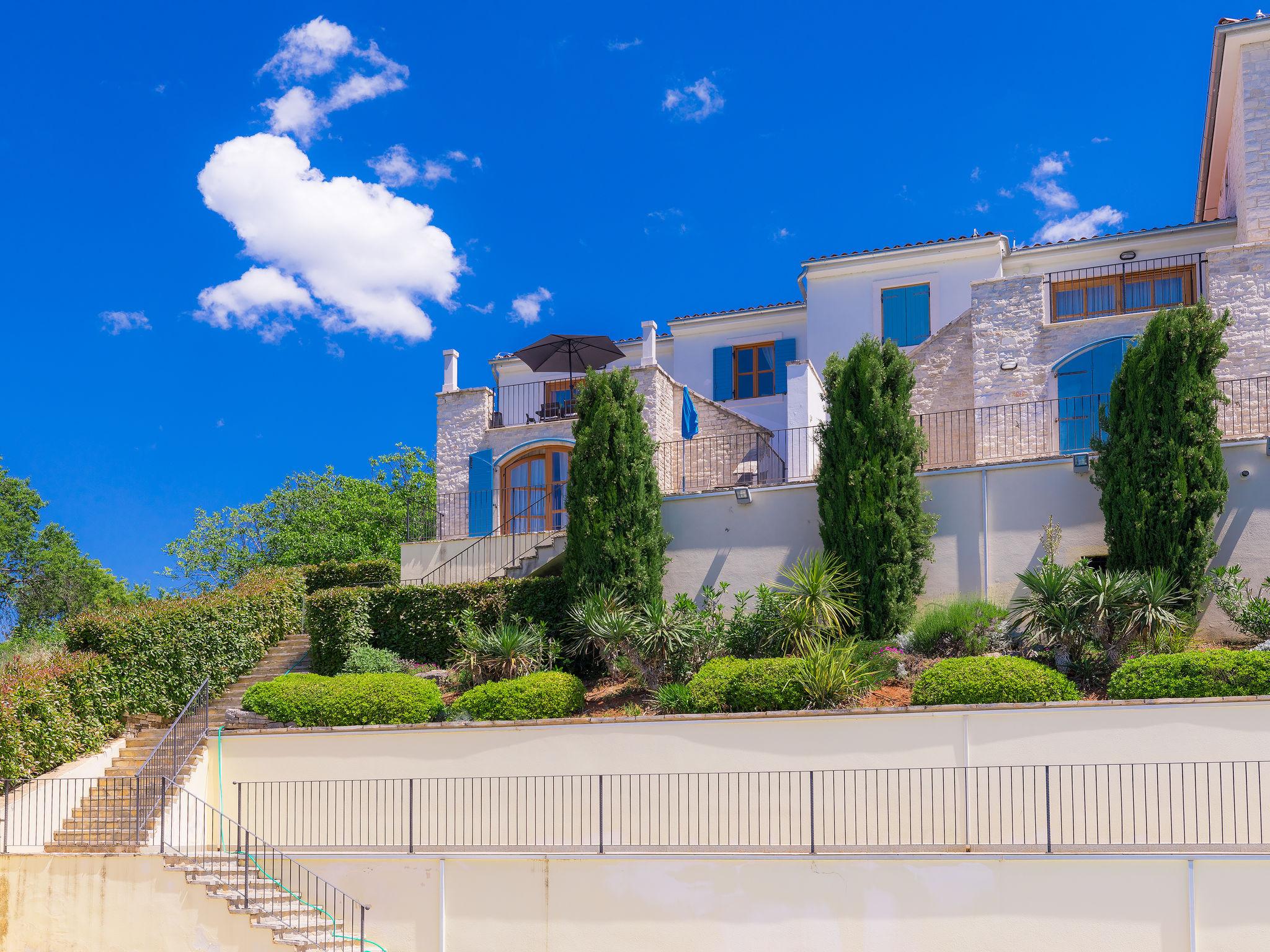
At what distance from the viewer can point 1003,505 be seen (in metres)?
21.5

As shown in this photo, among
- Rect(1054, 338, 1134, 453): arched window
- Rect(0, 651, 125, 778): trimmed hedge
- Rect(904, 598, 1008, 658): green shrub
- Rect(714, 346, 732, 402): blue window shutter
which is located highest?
Rect(714, 346, 732, 402): blue window shutter

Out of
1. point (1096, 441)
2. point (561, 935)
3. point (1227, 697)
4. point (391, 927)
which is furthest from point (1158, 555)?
point (391, 927)

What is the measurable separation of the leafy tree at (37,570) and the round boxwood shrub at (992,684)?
30.3 metres

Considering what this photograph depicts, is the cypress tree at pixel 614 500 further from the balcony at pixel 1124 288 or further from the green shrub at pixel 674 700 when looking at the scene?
the balcony at pixel 1124 288

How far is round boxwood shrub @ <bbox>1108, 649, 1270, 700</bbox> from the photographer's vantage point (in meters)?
15.8

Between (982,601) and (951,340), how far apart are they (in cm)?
742

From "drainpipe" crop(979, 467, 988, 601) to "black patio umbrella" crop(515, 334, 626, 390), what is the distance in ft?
29.9

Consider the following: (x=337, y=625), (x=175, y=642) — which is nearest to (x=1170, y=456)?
(x=337, y=625)

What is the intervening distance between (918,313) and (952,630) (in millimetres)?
11389

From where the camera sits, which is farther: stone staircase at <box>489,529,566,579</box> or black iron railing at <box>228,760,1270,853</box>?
stone staircase at <box>489,529,566,579</box>

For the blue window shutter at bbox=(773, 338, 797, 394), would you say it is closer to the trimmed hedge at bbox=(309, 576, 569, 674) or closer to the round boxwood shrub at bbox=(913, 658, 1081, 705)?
the trimmed hedge at bbox=(309, 576, 569, 674)

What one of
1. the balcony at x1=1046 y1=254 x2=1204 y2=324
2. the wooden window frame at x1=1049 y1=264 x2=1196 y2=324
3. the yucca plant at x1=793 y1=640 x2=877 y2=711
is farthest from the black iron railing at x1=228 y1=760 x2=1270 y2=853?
the balcony at x1=1046 y1=254 x2=1204 y2=324

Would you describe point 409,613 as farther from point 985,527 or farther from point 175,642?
point 985,527

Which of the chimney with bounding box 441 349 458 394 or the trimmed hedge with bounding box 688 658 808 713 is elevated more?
the chimney with bounding box 441 349 458 394
